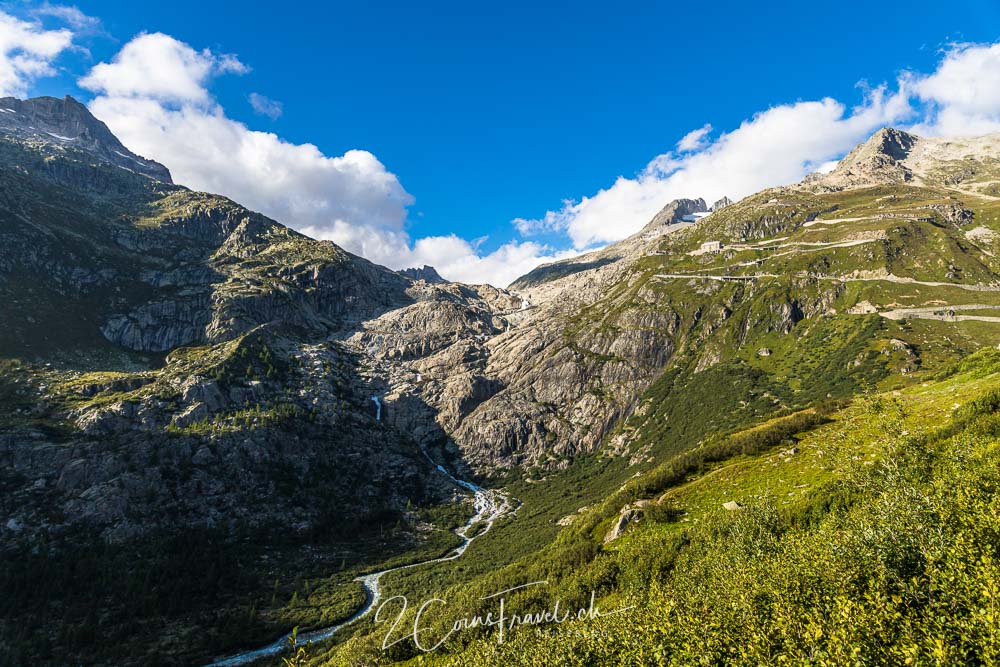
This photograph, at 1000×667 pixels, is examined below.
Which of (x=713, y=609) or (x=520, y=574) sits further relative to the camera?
(x=520, y=574)

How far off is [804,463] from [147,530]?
9687 inches

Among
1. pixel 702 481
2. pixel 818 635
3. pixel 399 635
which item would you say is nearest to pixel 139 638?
pixel 399 635

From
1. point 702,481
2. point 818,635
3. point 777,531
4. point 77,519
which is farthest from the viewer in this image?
point 77,519

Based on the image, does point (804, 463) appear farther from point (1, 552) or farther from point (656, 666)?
point (1, 552)

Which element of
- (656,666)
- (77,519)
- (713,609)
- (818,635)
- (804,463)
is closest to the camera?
(818,635)

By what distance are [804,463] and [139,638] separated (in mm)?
202277

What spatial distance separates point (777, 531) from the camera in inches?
2625

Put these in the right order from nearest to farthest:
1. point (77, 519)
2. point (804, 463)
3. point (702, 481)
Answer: point (804, 463) < point (702, 481) < point (77, 519)

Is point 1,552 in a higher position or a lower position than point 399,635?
higher

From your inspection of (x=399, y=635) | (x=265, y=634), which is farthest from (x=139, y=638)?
(x=399, y=635)

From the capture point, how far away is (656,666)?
35344 millimetres

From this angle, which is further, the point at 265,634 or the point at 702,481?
the point at 265,634

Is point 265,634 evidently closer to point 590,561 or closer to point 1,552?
point 1,552

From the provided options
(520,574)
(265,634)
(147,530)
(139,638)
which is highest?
(147,530)
